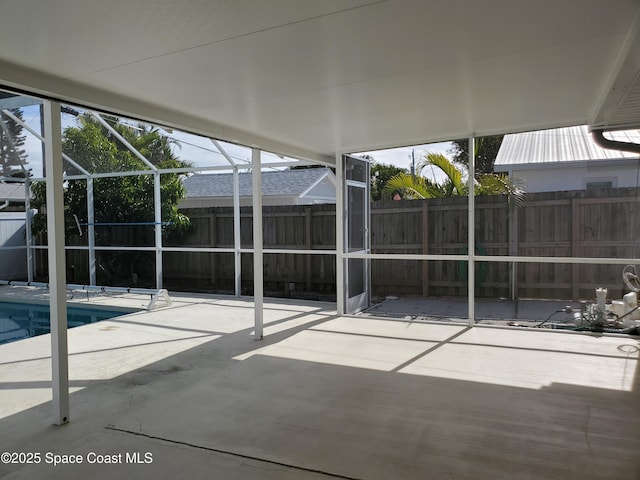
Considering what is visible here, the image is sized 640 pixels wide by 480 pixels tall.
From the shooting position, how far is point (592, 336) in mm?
5348

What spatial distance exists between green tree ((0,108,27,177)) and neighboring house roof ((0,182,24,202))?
1323mm

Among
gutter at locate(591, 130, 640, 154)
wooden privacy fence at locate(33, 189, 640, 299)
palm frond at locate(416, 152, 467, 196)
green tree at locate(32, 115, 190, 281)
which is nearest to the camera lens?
gutter at locate(591, 130, 640, 154)

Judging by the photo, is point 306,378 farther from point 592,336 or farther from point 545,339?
point 592,336

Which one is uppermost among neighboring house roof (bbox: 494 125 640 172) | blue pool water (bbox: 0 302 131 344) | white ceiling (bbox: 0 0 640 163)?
neighboring house roof (bbox: 494 125 640 172)

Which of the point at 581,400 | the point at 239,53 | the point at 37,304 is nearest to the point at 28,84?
the point at 239,53

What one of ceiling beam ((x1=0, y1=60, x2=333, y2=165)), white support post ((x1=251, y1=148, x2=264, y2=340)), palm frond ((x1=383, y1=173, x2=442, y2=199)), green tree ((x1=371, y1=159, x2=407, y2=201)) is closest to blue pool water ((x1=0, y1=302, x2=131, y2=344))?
white support post ((x1=251, y1=148, x2=264, y2=340))

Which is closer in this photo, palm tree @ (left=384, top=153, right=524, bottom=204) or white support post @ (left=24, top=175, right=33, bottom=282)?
palm tree @ (left=384, top=153, right=524, bottom=204)

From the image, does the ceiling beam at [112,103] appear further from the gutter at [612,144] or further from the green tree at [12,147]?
the green tree at [12,147]

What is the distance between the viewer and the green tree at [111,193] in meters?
10.1

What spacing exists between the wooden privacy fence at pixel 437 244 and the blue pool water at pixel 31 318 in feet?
7.71

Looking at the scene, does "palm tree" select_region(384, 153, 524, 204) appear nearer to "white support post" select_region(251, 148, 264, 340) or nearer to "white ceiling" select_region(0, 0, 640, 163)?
"white ceiling" select_region(0, 0, 640, 163)

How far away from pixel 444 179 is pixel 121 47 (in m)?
7.35

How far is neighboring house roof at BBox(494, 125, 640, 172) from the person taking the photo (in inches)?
303

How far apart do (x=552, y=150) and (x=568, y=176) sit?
23.6 inches
